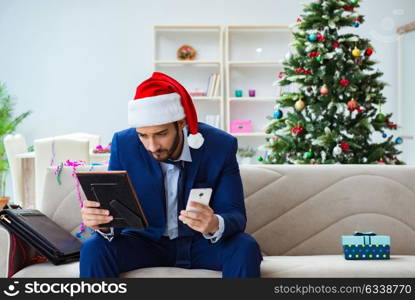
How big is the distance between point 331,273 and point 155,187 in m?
0.69

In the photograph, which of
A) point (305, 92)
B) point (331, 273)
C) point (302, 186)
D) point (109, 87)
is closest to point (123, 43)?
point (109, 87)

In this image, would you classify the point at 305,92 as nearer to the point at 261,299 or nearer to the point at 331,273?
the point at 331,273

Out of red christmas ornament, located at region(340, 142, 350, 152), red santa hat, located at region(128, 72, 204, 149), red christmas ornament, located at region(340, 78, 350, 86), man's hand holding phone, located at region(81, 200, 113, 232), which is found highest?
red christmas ornament, located at region(340, 78, 350, 86)

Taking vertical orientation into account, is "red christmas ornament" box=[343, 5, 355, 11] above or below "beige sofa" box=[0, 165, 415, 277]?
above

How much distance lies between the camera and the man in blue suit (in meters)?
1.99

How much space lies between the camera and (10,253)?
2125 millimetres

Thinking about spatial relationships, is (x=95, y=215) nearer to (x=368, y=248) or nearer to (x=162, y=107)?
(x=162, y=107)

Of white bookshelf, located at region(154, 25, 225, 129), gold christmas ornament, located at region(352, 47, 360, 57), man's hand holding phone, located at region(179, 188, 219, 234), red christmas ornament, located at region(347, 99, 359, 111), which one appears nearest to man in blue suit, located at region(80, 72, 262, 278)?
man's hand holding phone, located at region(179, 188, 219, 234)

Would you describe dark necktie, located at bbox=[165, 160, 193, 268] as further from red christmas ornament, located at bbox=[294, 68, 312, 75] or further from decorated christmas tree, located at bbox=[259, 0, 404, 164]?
red christmas ornament, located at bbox=[294, 68, 312, 75]

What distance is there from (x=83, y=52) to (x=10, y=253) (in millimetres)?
5061

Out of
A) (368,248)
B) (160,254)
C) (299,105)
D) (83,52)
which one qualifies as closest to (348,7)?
(299,105)

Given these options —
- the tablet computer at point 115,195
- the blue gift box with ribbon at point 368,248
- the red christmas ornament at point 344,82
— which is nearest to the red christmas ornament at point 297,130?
the red christmas ornament at point 344,82

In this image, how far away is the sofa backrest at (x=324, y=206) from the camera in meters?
2.50

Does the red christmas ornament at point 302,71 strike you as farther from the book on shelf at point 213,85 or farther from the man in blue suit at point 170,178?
the book on shelf at point 213,85
